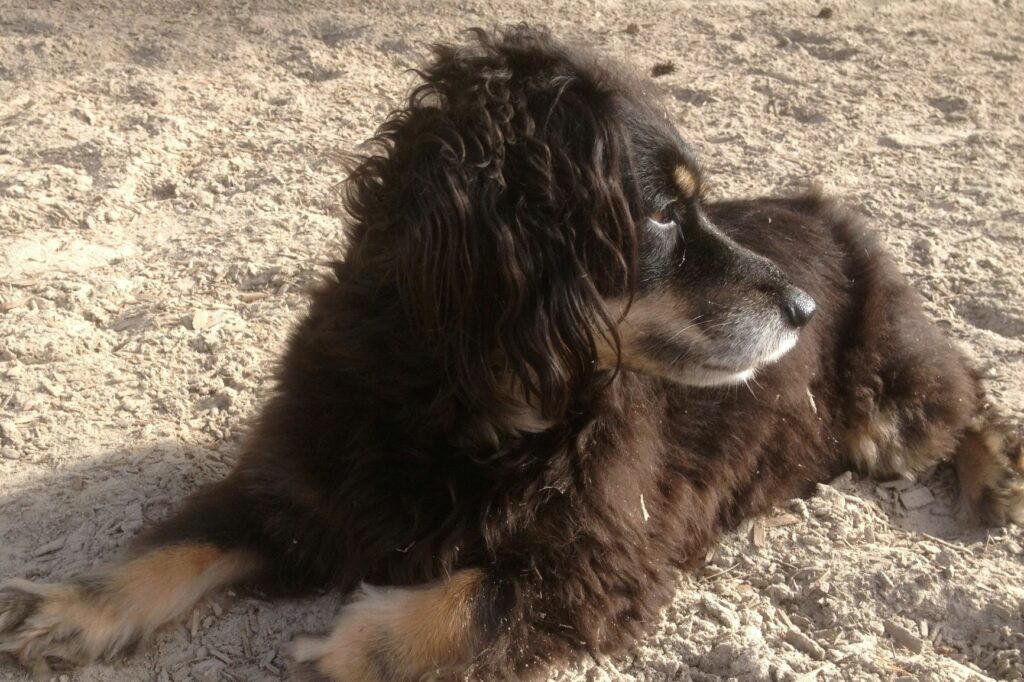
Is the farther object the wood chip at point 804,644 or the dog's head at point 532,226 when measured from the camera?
the wood chip at point 804,644

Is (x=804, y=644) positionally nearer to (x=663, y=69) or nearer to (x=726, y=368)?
(x=726, y=368)

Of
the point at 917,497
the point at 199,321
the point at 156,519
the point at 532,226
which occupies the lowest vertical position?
the point at 917,497

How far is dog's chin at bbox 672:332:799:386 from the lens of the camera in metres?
2.84

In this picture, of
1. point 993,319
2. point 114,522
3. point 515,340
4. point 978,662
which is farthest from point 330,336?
point 993,319

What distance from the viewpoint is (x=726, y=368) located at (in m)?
2.88

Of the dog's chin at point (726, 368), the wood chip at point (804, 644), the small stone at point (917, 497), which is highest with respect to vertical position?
the dog's chin at point (726, 368)

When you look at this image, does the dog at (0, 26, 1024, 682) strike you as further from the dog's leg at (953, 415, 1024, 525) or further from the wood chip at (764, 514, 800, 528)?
the dog's leg at (953, 415, 1024, 525)

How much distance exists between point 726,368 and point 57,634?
6.96ft

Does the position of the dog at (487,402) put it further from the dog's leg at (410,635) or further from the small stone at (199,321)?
the small stone at (199,321)

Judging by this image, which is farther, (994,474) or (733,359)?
(994,474)

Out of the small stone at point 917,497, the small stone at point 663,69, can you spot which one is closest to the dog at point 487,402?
the small stone at point 917,497

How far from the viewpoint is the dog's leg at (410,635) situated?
2.60 metres

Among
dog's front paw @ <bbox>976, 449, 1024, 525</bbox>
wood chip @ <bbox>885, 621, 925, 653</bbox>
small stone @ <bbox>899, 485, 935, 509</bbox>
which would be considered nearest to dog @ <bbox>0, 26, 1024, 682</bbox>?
wood chip @ <bbox>885, 621, 925, 653</bbox>

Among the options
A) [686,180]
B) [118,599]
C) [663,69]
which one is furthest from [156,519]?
[663,69]
